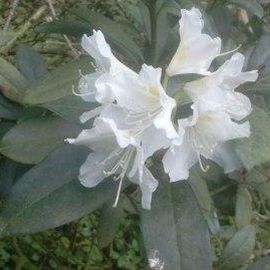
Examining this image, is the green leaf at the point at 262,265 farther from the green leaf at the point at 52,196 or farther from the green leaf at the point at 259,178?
the green leaf at the point at 52,196

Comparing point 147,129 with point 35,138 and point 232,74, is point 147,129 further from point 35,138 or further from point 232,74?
point 35,138

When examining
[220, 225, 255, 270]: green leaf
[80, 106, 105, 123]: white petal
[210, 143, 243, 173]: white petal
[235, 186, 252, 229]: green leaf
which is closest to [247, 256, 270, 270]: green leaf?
[220, 225, 255, 270]: green leaf

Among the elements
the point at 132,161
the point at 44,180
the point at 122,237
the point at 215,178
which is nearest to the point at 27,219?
the point at 44,180

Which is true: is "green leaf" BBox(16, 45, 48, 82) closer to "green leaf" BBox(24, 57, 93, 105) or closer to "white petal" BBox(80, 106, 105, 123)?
"green leaf" BBox(24, 57, 93, 105)

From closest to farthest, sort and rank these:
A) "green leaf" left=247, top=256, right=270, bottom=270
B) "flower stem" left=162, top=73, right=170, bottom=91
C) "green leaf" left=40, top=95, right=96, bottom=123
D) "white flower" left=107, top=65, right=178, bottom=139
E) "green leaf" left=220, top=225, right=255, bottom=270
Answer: "white flower" left=107, top=65, right=178, bottom=139, "flower stem" left=162, top=73, right=170, bottom=91, "green leaf" left=40, top=95, right=96, bottom=123, "green leaf" left=247, top=256, right=270, bottom=270, "green leaf" left=220, top=225, right=255, bottom=270

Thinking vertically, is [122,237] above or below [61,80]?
below

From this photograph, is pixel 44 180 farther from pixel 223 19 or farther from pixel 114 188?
pixel 223 19

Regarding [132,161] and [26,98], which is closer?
[132,161]
